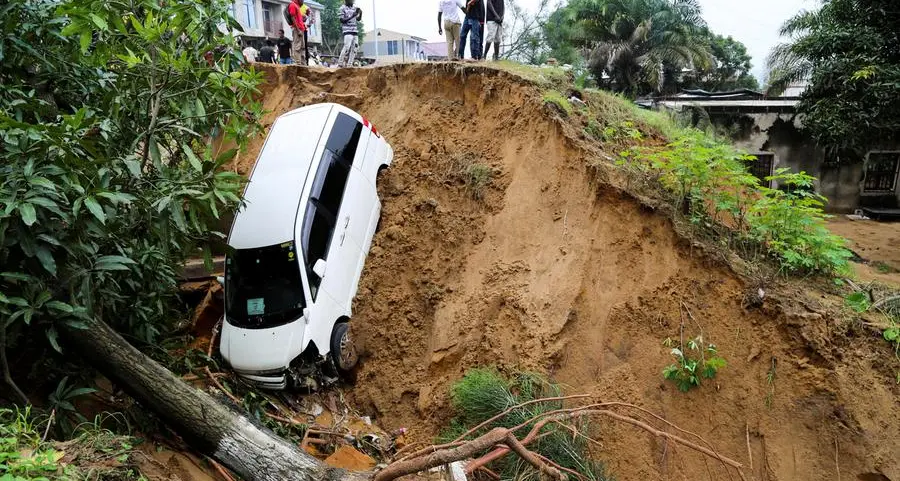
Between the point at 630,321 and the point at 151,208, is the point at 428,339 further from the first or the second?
the point at 151,208

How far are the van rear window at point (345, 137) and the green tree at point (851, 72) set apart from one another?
10.4m

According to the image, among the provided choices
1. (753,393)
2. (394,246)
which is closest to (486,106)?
(394,246)

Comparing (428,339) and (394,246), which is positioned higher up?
(394,246)

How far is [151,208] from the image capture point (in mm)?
4090

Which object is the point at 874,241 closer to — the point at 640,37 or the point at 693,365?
the point at 693,365

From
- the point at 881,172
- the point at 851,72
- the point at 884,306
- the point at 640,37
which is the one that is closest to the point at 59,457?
the point at 884,306

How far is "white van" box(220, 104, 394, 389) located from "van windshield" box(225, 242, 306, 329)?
1cm

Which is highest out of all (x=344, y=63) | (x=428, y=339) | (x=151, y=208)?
(x=344, y=63)

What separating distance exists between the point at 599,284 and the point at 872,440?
2.47 m

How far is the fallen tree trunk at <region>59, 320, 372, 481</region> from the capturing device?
392 centimetres

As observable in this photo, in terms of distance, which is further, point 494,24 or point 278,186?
point 494,24

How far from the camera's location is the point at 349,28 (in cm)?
1059

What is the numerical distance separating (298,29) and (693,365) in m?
9.52

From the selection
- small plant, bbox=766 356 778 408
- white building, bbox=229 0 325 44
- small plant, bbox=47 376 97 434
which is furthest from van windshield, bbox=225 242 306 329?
white building, bbox=229 0 325 44
